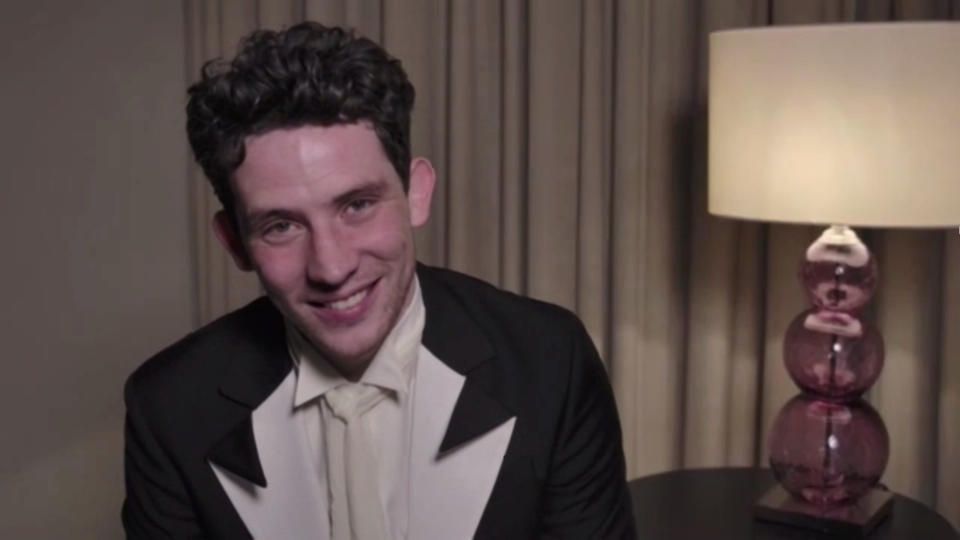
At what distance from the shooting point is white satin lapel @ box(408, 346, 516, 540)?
54.4 inches

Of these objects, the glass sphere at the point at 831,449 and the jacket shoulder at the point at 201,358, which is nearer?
the jacket shoulder at the point at 201,358

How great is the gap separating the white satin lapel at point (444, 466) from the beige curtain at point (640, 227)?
812 millimetres

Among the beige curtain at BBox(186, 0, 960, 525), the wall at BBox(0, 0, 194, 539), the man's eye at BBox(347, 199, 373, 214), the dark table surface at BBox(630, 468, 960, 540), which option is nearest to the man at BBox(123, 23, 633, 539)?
the man's eye at BBox(347, 199, 373, 214)

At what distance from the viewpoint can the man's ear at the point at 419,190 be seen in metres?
1.33

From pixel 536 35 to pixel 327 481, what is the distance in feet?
3.41

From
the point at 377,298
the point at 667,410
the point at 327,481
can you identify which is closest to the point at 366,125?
the point at 377,298

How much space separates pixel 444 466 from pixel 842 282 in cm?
73

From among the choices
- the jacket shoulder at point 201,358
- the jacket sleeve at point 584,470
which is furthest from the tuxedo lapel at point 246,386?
the jacket sleeve at point 584,470

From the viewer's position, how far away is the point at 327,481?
1.38m

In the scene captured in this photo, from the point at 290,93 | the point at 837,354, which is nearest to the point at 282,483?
the point at 290,93

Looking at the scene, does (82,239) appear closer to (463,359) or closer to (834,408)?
(463,359)

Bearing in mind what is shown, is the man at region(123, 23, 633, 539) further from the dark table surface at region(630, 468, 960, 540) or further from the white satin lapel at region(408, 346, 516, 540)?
the dark table surface at region(630, 468, 960, 540)

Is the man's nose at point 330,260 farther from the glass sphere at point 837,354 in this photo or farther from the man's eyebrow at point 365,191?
the glass sphere at point 837,354

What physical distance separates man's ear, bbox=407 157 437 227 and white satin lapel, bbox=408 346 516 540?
0.18 metres
